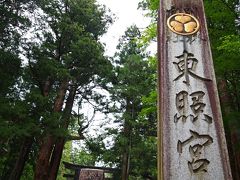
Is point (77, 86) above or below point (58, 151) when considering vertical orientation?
above

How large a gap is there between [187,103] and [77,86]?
11.8m

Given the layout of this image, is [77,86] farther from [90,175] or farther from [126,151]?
[90,175]

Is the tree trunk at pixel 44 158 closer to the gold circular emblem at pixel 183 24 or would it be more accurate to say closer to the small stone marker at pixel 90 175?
the small stone marker at pixel 90 175

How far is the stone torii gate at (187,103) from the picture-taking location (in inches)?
159

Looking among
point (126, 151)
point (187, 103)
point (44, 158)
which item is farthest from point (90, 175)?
point (126, 151)

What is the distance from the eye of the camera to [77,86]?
623 inches

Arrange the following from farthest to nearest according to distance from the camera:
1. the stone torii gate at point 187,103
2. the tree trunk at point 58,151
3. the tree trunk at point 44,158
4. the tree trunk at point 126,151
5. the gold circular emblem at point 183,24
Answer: the tree trunk at point 126,151, the tree trunk at point 58,151, the tree trunk at point 44,158, the gold circular emblem at point 183,24, the stone torii gate at point 187,103

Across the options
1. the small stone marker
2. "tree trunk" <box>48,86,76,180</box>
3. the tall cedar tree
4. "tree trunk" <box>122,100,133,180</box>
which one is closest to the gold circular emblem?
the small stone marker

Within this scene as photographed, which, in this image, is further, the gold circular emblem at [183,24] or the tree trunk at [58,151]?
the tree trunk at [58,151]

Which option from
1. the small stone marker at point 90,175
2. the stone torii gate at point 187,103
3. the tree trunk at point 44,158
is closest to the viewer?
the stone torii gate at point 187,103

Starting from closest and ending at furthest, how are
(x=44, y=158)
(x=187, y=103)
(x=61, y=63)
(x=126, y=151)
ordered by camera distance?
(x=187, y=103) → (x=44, y=158) → (x=61, y=63) → (x=126, y=151)

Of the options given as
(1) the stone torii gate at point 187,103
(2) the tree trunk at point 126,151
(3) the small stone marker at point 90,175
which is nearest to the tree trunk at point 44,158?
(3) the small stone marker at point 90,175

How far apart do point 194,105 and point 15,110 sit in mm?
7382

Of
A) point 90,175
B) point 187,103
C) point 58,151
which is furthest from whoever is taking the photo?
point 58,151
